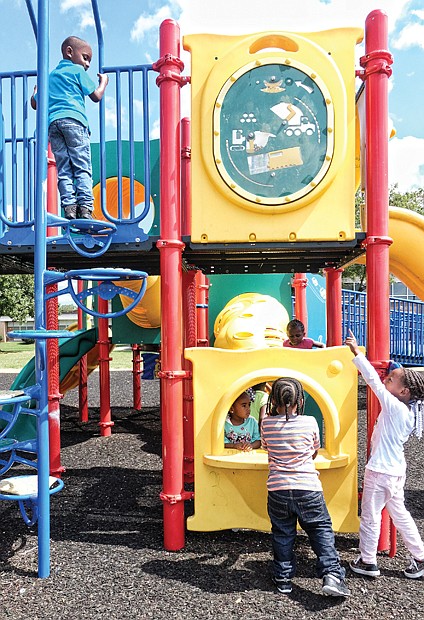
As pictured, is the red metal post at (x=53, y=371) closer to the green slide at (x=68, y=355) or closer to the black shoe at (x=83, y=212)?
the black shoe at (x=83, y=212)

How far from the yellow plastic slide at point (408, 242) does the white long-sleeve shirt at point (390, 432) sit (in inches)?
140

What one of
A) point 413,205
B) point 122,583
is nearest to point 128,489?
point 122,583

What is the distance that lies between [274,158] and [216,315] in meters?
4.30

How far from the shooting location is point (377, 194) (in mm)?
3607

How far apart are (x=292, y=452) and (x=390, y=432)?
0.67 metres

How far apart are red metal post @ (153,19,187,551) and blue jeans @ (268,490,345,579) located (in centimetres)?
81

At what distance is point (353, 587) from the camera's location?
10.3 ft

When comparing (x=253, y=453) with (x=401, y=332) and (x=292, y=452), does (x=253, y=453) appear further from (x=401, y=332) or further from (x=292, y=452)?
(x=401, y=332)

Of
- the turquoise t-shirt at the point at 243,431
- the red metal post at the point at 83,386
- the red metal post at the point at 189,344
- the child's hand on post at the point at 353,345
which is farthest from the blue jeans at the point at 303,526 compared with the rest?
the red metal post at the point at 83,386

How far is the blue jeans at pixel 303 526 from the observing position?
3.08m

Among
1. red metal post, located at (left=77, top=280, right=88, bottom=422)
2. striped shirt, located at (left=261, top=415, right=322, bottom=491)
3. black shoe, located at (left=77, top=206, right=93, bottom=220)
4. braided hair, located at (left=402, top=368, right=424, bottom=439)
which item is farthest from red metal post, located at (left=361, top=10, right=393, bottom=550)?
red metal post, located at (left=77, top=280, right=88, bottom=422)

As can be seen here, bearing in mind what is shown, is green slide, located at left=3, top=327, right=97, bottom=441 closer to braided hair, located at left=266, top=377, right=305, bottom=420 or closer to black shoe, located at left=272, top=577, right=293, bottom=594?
braided hair, located at left=266, top=377, right=305, bottom=420

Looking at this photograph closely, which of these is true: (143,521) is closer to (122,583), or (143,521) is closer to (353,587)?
A: (122,583)

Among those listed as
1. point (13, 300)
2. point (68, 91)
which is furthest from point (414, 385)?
point (13, 300)
